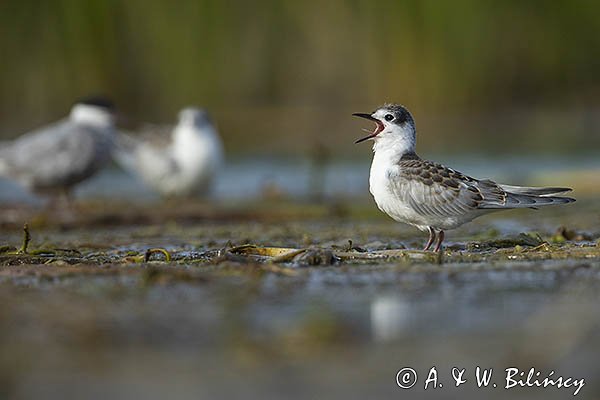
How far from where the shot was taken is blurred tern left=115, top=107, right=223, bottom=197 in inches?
443

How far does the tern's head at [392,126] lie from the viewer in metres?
6.10

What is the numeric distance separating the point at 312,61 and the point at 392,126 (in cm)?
987

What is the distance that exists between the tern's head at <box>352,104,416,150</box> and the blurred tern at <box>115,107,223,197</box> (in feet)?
17.0

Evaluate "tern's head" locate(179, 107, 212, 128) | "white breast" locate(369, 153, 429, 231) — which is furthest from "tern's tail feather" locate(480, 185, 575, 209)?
"tern's head" locate(179, 107, 212, 128)

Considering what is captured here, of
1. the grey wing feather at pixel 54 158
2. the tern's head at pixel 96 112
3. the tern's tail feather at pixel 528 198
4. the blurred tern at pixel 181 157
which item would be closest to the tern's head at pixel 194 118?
the blurred tern at pixel 181 157

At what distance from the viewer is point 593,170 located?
34.8ft

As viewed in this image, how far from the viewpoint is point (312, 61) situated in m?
15.9

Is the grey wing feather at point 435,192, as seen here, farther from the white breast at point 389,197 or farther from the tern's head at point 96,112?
the tern's head at point 96,112

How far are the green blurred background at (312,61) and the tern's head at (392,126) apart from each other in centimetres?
737

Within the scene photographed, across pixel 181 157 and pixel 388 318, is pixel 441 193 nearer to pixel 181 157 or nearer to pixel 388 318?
pixel 388 318

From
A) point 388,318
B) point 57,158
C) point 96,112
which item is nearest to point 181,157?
point 96,112

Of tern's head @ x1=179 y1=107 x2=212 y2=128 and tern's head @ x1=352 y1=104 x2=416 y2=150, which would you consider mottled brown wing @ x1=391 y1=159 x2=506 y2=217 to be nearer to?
tern's head @ x1=352 y1=104 x2=416 y2=150

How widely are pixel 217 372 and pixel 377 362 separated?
0.47 m

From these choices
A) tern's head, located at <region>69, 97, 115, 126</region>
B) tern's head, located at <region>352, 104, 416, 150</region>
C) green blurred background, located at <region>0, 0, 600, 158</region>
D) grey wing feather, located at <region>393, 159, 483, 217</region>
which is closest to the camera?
grey wing feather, located at <region>393, 159, 483, 217</region>
